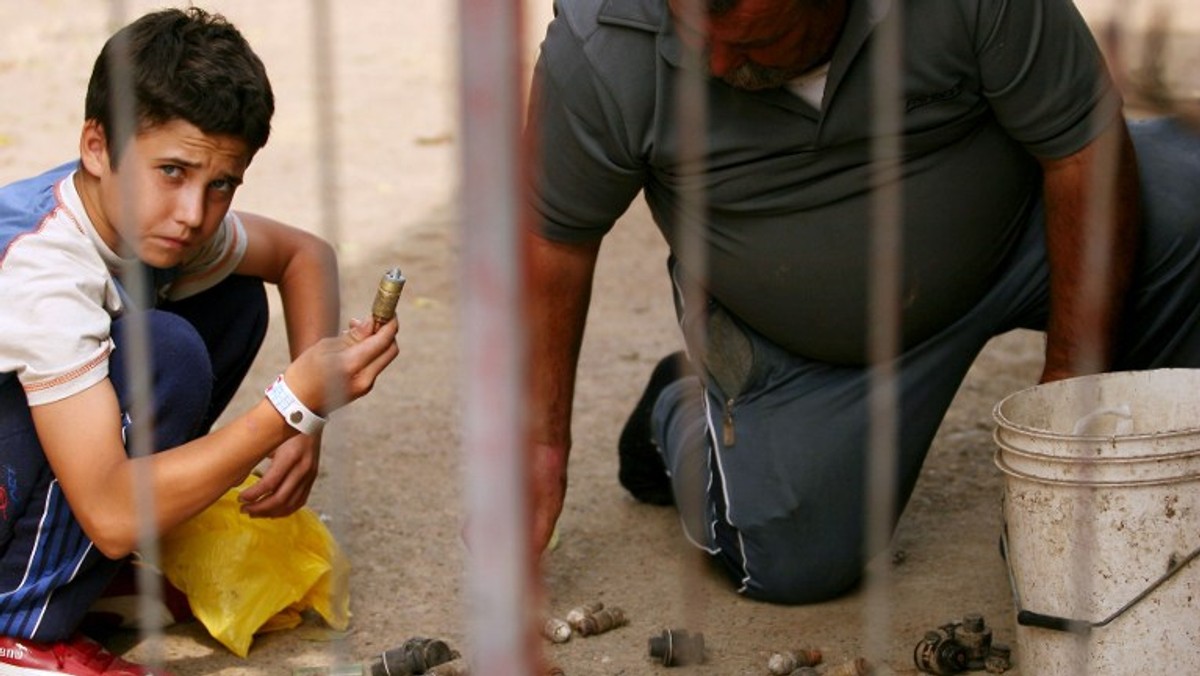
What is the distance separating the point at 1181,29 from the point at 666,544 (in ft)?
15.1

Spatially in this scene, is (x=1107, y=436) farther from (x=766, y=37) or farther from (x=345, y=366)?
(x=345, y=366)

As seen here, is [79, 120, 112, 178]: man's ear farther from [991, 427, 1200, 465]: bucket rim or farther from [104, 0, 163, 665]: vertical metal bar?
[991, 427, 1200, 465]: bucket rim

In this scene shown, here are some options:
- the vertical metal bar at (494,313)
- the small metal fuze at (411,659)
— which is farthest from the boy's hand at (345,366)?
Answer: the vertical metal bar at (494,313)

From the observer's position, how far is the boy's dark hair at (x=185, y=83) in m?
2.72

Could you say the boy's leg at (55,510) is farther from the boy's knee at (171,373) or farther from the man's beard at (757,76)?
the man's beard at (757,76)

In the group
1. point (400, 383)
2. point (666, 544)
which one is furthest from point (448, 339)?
point (666, 544)

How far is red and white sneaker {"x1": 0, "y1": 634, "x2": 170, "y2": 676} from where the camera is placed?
270 centimetres

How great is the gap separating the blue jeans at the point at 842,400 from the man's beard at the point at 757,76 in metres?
0.51

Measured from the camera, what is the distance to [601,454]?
12.9ft

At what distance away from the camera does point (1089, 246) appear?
299 cm

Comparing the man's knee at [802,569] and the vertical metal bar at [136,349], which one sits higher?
the vertical metal bar at [136,349]

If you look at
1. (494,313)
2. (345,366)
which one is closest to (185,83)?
(345,366)

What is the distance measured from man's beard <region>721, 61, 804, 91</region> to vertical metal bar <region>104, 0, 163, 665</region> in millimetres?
903

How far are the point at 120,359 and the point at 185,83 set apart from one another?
42 centimetres
